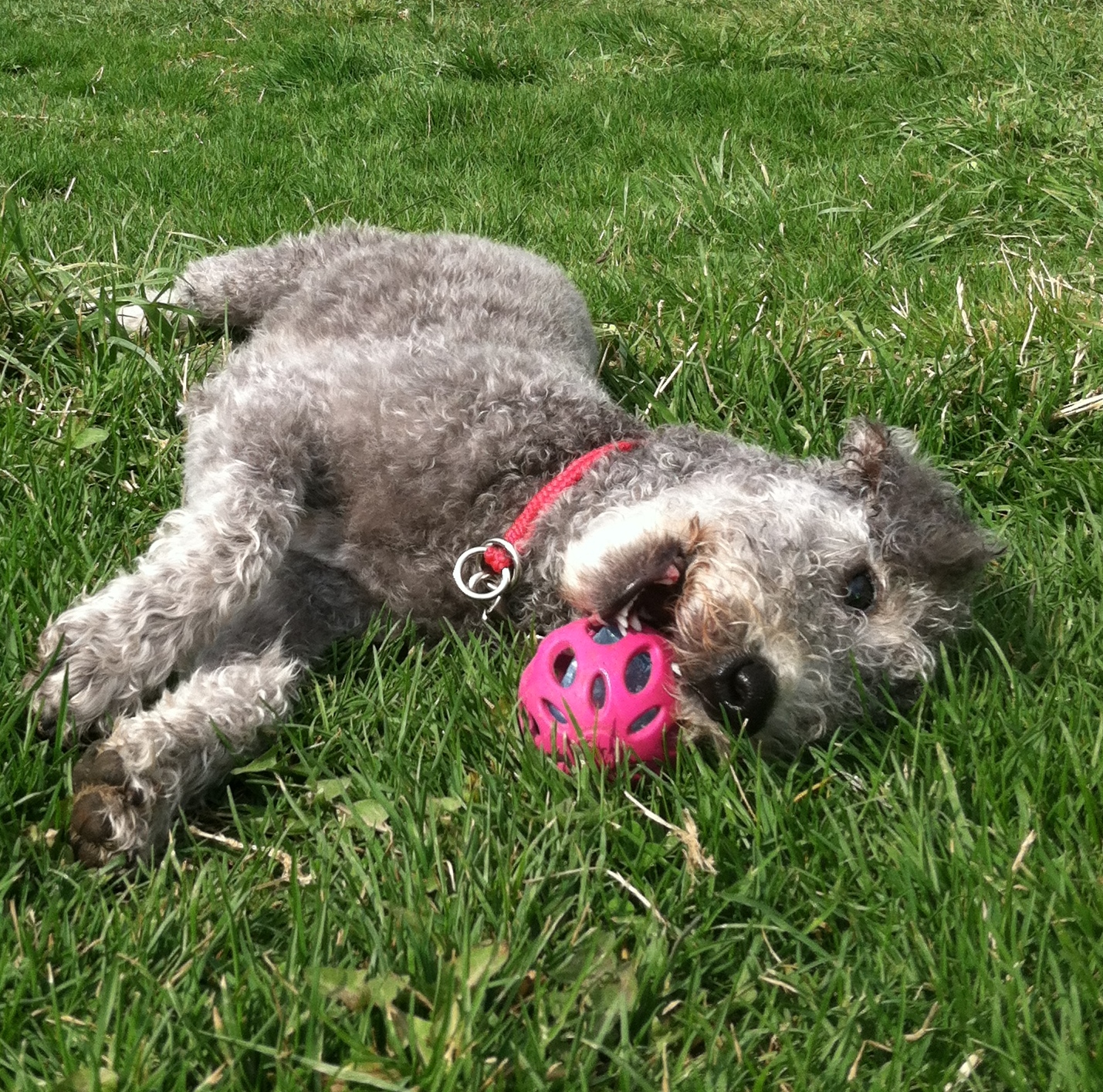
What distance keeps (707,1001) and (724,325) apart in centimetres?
322

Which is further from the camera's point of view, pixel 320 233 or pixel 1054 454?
pixel 320 233

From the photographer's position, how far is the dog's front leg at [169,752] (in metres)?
2.51

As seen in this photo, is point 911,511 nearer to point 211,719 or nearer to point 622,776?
point 622,776

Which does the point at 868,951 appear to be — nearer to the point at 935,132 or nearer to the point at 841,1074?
the point at 841,1074

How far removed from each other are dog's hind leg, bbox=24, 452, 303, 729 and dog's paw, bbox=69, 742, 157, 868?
26 centimetres

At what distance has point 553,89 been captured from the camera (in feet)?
29.4

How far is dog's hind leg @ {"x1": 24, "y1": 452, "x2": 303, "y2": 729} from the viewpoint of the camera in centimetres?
291

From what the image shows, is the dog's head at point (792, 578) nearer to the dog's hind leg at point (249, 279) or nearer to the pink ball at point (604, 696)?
the pink ball at point (604, 696)

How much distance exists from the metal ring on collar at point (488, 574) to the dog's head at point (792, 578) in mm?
249

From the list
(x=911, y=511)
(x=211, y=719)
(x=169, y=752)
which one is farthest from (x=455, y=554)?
(x=911, y=511)

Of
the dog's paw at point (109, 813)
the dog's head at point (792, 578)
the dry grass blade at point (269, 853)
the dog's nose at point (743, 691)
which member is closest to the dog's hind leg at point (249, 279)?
the dog's head at point (792, 578)

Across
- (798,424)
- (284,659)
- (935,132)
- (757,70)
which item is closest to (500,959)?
(284,659)

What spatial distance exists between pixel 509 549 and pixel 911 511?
123 centimetres

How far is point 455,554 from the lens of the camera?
341cm
